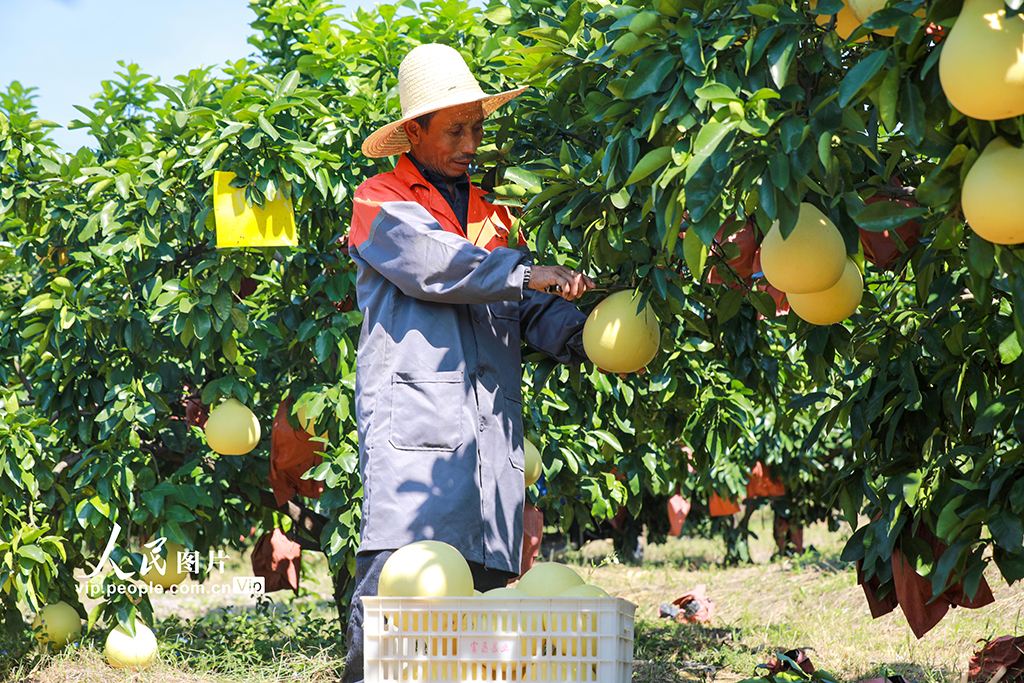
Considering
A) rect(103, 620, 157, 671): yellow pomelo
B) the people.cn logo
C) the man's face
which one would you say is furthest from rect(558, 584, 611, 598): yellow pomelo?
the people.cn logo

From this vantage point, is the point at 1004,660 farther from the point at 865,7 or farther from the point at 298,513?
the point at 298,513

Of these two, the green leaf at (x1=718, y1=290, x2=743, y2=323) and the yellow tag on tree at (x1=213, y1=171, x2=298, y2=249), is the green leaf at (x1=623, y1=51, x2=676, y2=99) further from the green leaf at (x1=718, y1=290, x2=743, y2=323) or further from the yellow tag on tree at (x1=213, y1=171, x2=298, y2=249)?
the yellow tag on tree at (x1=213, y1=171, x2=298, y2=249)

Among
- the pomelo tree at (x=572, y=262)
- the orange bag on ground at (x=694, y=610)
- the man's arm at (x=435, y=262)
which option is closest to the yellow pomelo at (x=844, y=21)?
the pomelo tree at (x=572, y=262)

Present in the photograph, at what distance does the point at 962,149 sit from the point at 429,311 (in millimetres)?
1129

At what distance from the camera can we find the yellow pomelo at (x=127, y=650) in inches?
142

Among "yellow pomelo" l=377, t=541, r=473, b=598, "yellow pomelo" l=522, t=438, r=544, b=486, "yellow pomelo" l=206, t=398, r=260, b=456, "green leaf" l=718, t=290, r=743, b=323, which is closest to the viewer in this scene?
"yellow pomelo" l=377, t=541, r=473, b=598

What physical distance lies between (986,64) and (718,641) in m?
3.83

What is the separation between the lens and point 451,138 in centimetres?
238

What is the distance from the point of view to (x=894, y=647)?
13.1ft

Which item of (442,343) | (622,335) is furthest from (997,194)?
(442,343)

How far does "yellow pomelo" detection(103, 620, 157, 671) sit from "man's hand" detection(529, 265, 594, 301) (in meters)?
2.46

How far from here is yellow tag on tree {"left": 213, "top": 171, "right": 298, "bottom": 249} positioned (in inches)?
122

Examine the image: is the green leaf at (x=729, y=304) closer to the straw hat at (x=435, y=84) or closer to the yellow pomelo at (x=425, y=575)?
the straw hat at (x=435, y=84)

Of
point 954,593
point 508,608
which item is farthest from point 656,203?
point 954,593
